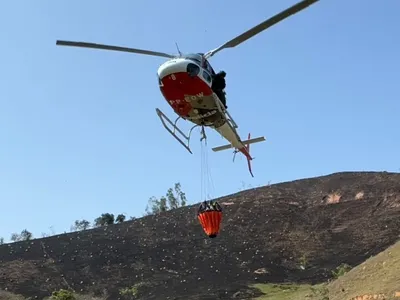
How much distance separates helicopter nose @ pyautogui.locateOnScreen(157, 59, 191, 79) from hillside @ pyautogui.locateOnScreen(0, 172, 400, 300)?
2172 centimetres

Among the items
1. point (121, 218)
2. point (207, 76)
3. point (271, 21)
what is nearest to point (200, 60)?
point (207, 76)

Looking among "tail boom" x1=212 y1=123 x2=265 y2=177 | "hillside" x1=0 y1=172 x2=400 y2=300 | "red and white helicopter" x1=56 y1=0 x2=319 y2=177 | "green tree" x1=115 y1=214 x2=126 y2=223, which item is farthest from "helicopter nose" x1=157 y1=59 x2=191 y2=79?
"green tree" x1=115 y1=214 x2=126 y2=223

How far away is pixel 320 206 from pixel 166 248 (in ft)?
49.3

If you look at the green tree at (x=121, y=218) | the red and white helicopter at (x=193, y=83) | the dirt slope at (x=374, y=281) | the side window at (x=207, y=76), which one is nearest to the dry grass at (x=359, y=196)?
the dirt slope at (x=374, y=281)

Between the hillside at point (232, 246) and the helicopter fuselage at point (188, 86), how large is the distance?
20.3 m

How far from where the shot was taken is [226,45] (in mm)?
13211

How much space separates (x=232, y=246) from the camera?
146 feet

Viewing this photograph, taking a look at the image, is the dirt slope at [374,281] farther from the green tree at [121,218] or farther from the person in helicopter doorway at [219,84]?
the green tree at [121,218]

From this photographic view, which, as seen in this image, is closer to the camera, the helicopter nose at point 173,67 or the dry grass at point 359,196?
the helicopter nose at point 173,67

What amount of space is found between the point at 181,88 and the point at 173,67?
0.59 meters

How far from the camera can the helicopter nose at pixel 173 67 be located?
13141 mm

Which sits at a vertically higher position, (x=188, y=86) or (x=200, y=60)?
(x=200, y=60)

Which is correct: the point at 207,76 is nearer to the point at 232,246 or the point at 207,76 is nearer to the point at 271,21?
the point at 271,21

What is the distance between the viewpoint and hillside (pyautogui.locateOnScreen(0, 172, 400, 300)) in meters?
38.2
